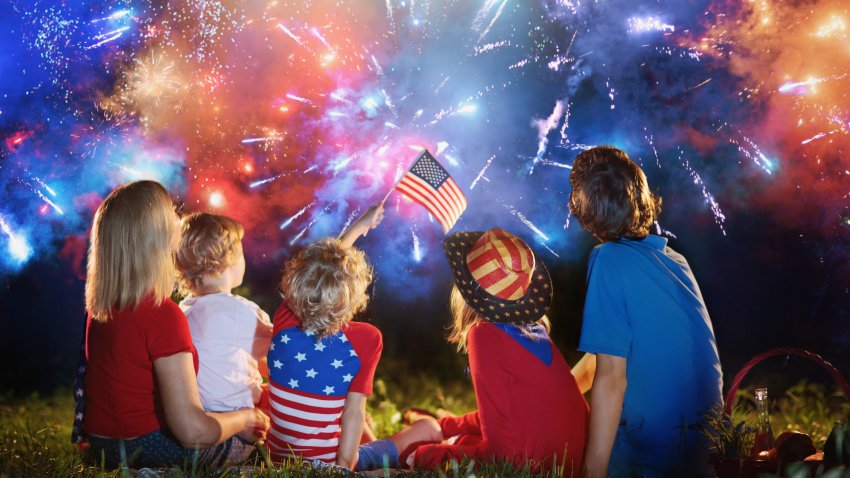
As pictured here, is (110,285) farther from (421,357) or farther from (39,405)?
(421,357)

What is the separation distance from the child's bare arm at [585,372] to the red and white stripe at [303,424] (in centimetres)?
125

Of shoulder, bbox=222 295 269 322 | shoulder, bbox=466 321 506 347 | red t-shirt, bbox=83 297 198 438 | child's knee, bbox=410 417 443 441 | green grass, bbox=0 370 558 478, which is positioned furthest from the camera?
child's knee, bbox=410 417 443 441

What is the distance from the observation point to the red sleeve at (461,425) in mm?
4336

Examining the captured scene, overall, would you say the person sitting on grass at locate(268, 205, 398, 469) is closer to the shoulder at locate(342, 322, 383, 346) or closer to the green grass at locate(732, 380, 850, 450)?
the shoulder at locate(342, 322, 383, 346)

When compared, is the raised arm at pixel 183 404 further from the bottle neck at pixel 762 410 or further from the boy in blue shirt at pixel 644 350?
the bottle neck at pixel 762 410

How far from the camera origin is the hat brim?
375cm

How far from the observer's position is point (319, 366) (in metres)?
3.77

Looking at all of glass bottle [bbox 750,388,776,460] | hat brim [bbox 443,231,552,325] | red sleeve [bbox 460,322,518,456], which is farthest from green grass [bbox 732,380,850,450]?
red sleeve [bbox 460,322,518,456]

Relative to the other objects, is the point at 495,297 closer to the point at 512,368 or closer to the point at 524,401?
the point at 512,368

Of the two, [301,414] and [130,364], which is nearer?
[130,364]

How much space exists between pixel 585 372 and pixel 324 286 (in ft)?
4.74

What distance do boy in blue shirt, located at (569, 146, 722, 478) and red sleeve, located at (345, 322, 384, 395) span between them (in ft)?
3.38

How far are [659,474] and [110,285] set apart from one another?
2.57 metres

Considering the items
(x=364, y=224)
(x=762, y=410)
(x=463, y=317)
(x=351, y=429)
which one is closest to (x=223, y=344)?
(x=351, y=429)
